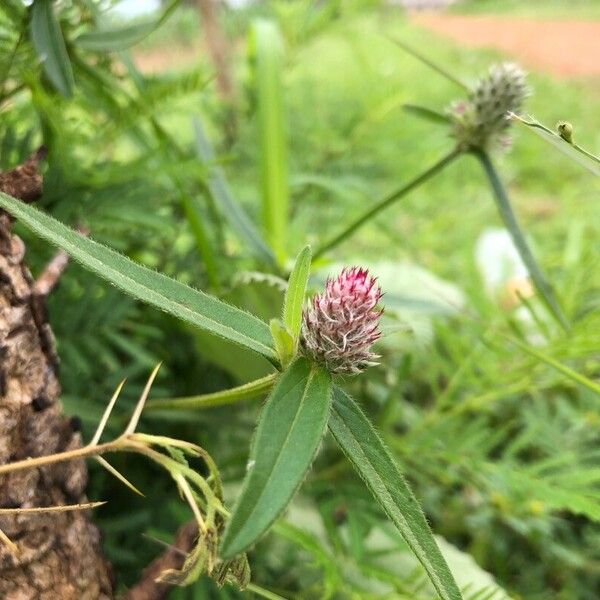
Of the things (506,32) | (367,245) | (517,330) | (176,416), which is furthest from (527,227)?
(506,32)

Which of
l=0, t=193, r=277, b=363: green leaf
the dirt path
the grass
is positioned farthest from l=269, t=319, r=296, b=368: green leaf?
the grass

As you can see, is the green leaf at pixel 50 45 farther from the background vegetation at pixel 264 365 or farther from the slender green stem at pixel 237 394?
the slender green stem at pixel 237 394

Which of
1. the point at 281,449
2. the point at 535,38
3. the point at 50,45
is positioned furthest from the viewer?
the point at 535,38

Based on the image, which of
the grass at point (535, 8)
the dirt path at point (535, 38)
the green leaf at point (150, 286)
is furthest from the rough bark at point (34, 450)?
the grass at point (535, 8)

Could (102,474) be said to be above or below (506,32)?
below

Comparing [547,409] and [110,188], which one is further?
[547,409]

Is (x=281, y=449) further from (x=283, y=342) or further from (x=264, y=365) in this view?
(x=264, y=365)

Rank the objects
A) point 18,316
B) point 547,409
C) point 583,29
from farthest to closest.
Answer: point 583,29, point 547,409, point 18,316

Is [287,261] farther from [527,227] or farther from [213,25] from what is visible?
[527,227]

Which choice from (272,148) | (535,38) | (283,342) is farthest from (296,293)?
(535,38)
